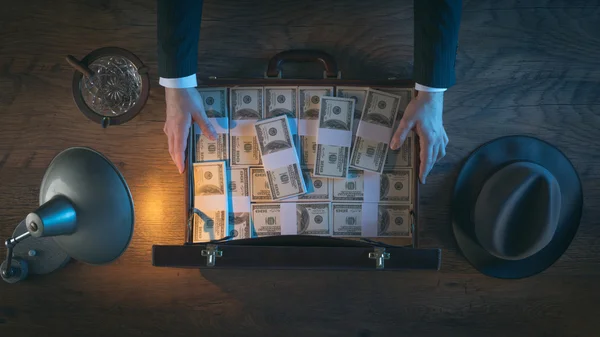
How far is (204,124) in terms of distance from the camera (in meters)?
1.46

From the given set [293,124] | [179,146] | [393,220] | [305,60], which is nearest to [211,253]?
[179,146]

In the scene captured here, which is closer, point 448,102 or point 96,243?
point 96,243

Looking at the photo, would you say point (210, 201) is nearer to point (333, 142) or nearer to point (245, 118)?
point (245, 118)

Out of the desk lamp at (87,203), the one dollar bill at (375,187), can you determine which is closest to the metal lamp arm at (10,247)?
the desk lamp at (87,203)

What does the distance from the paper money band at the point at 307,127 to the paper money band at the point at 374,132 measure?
139 millimetres

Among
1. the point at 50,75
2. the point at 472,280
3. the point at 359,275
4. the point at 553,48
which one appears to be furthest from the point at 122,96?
the point at 553,48

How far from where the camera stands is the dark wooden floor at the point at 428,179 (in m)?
1.60

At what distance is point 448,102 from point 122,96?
1.10m

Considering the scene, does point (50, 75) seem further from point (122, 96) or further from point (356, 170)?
point (356, 170)

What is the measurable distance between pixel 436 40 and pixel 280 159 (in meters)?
0.58

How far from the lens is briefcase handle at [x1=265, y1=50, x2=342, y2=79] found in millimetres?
1530

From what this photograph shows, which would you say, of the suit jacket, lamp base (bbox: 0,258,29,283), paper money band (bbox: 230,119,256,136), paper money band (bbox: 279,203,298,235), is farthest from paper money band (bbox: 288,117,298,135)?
lamp base (bbox: 0,258,29,283)

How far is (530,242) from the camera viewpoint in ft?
4.61

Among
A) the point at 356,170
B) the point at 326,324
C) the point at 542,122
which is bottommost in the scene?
the point at 326,324
